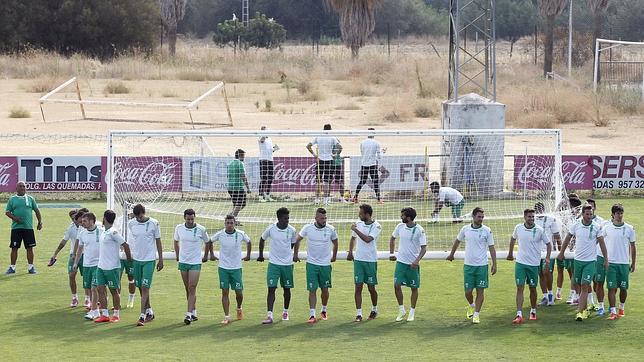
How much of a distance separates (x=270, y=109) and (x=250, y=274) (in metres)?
24.7

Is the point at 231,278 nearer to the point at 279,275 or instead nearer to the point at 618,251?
the point at 279,275

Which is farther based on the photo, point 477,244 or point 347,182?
point 347,182

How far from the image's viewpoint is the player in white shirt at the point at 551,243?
652 inches

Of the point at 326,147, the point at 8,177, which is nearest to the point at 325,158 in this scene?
the point at 326,147

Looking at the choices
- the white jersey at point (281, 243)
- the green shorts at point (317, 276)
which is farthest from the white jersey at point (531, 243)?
the white jersey at point (281, 243)

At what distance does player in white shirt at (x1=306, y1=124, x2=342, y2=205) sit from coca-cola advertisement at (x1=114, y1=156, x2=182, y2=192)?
10.8ft

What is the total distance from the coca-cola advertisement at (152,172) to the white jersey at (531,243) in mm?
12543

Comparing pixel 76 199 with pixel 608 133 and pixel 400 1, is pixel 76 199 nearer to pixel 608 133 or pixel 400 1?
pixel 608 133

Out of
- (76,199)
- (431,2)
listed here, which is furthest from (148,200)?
(431,2)

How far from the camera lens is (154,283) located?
18938 mm

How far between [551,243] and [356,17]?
4266 centimetres

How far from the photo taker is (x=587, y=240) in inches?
628

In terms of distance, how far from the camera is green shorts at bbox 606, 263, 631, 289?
15977 millimetres

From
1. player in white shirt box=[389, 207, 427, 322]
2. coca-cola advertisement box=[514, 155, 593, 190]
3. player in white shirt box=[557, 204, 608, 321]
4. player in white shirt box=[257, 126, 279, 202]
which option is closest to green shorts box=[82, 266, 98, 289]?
player in white shirt box=[389, 207, 427, 322]
